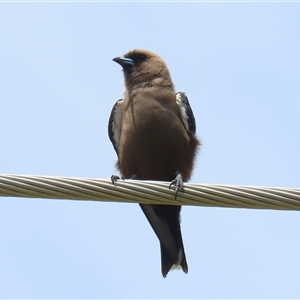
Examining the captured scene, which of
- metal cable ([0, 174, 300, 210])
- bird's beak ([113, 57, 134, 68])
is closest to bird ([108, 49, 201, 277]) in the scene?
bird's beak ([113, 57, 134, 68])

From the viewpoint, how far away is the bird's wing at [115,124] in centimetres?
966

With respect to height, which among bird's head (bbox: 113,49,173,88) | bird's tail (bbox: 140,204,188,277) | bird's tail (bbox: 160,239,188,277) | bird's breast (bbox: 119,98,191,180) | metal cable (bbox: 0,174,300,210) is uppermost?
bird's head (bbox: 113,49,173,88)

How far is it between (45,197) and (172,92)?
3970mm

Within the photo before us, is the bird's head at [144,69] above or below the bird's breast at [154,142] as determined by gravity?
above

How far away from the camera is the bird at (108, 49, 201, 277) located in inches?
353

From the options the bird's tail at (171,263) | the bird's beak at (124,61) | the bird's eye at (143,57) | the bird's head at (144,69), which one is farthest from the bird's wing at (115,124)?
the bird's tail at (171,263)

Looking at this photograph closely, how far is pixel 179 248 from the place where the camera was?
352 inches

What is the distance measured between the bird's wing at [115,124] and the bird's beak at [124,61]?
0.72 metres

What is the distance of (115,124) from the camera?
31.8 ft

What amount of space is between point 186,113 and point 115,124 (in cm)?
99

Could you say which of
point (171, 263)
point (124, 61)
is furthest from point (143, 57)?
point (171, 263)

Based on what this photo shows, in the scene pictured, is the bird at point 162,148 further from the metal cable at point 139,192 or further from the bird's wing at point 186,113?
the metal cable at point 139,192

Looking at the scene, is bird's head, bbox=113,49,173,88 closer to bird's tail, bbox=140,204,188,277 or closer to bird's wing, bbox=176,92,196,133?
bird's wing, bbox=176,92,196,133

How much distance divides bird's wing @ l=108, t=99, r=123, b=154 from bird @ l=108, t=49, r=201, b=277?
0.21 m
